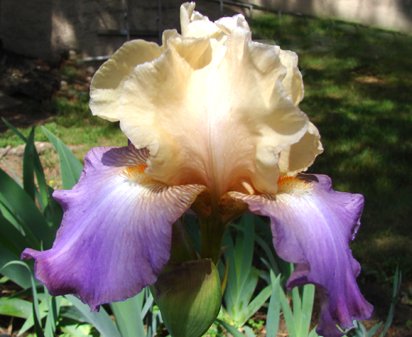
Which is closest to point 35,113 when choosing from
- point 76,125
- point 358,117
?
point 76,125

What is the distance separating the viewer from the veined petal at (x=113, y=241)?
84cm

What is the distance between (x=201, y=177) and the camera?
990 millimetres

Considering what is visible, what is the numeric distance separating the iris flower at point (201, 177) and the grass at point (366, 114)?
1775mm

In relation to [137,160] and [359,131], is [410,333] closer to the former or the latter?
[137,160]

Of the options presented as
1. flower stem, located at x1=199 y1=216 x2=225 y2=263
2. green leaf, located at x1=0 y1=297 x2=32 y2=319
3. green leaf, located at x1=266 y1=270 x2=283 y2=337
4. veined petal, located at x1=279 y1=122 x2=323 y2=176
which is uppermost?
veined petal, located at x1=279 y1=122 x2=323 y2=176

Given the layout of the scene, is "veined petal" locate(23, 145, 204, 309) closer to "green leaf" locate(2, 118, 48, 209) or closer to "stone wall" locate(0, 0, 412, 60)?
"green leaf" locate(2, 118, 48, 209)

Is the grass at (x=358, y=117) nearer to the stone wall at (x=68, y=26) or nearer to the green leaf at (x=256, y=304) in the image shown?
the stone wall at (x=68, y=26)

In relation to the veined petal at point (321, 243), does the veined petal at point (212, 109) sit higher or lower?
higher

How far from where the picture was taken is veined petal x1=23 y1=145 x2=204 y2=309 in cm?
84

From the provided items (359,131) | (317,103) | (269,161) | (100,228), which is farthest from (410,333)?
(317,103)

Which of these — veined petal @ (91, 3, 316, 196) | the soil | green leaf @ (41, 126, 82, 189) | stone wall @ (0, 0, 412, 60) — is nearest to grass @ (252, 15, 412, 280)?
the soil

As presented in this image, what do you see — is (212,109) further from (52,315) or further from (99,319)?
(52,315)

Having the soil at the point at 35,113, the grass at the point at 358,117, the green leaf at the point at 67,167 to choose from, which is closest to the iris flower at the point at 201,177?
the green leaf at the point at 67,167

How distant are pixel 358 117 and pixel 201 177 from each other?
3856 mm
